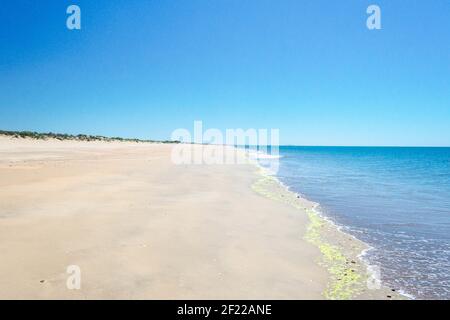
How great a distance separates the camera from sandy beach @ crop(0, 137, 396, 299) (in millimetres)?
5367

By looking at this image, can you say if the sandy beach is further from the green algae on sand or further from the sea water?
the sea water

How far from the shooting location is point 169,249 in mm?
7102

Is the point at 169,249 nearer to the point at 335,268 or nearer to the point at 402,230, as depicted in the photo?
the point at 335,268

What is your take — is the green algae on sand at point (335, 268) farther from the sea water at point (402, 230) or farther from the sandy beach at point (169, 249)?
the sea water at point (402, 230)

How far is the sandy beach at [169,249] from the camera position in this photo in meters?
5.37

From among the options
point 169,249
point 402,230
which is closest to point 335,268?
point 169,249

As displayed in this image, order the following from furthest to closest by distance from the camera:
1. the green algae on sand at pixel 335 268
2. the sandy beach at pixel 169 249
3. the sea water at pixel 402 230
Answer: the sea water at pixel 402 230 → the green algae on sand at pixel 335 268 → the sandy beach at pixel 169 249

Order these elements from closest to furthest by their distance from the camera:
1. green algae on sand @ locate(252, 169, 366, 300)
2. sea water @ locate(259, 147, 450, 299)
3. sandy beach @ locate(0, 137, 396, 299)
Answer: sandy beach @ locate(0, 137, 396, 299), green algae on sand @ locate(252, 169, 366, 300), sea water @ locate(259, 147, 450, 299)

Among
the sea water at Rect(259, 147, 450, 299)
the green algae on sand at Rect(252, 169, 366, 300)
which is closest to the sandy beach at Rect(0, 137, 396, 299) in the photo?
the green algae on sand at Rect(252, 169, 366, 300)

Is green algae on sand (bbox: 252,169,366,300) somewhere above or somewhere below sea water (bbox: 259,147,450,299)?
above

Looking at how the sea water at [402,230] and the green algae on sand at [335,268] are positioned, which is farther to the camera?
the sea water at [402,230]

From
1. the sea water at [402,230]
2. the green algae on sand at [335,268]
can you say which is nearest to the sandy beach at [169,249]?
the green algae on sand at [335,268]

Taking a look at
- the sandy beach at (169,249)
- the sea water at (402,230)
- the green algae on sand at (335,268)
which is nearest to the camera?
the sandy beach at (169,249)
